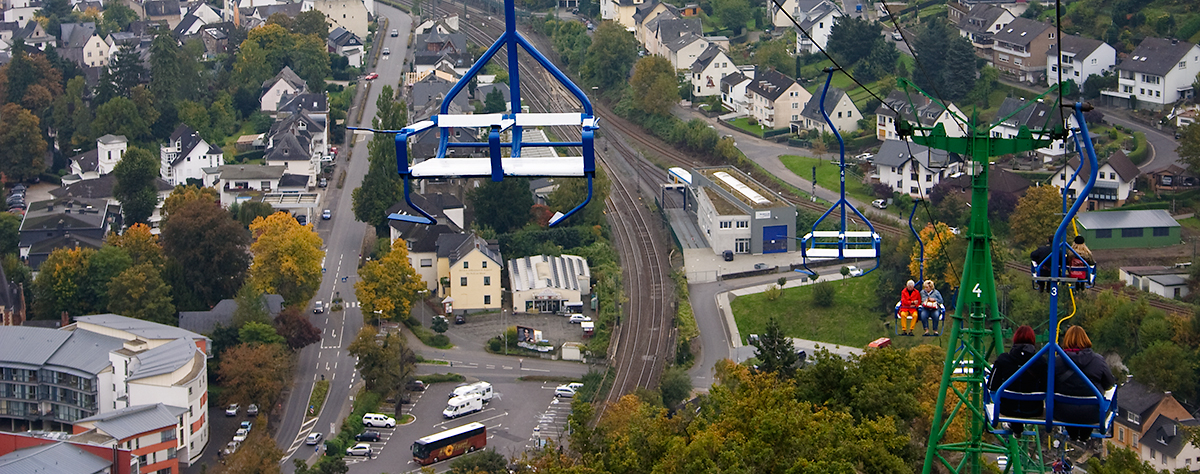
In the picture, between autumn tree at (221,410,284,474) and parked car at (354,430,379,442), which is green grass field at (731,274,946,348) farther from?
autumn tree at (221,410,284,474)

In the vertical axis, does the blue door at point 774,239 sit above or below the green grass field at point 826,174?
below

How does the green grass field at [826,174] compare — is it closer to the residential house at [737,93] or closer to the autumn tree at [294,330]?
the residential house at [737,93]

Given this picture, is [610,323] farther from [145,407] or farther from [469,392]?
[145,407]

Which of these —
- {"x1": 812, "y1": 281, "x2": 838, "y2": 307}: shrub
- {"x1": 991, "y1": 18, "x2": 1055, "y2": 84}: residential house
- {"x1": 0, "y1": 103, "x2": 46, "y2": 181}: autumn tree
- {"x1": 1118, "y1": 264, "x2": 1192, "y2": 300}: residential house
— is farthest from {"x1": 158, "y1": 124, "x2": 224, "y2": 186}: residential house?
{"x1": 1118, "y1": 264, "x2": 1192, "y2": 300}: residential house

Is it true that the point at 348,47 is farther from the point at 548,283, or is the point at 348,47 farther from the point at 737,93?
the point at 548,283

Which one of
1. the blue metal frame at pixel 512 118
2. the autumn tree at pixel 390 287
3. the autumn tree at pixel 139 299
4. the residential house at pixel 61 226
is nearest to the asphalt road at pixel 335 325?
the autumn tree at pixel 390 287

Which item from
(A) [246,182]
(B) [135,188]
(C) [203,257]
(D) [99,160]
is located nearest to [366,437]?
(C) [203,257]
